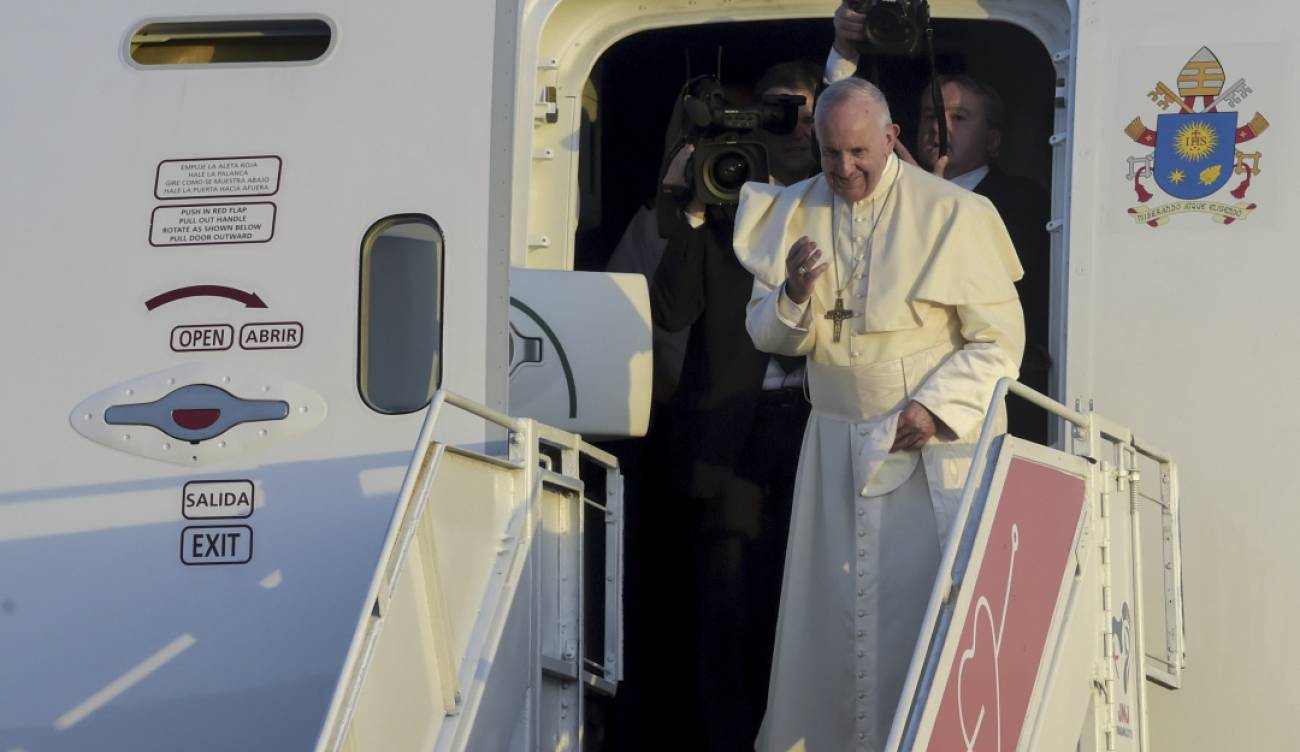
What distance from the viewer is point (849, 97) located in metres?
4.40

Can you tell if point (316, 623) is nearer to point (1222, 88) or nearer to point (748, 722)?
point (748, 722)

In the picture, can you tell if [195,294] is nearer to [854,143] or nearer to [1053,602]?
[854,143]

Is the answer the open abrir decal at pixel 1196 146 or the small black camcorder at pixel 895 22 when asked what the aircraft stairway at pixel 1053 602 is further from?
the small black camcorder at pixel 895 22

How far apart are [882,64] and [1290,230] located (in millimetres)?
1926

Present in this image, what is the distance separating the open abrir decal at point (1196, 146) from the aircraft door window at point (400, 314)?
1.95 m

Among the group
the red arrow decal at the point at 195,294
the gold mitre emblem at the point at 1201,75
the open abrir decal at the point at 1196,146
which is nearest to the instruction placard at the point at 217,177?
the red arrow decal at the point at 195,294

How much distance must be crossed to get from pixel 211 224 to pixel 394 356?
26.8 inches

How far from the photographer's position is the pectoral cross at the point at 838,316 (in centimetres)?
468

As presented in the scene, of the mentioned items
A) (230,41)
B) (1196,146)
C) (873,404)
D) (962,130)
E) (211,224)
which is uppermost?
(230,41)

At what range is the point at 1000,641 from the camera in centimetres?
381

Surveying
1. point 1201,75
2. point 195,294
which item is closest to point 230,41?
point 195,294

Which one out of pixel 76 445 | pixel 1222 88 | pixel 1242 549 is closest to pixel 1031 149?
pixel 1222 88

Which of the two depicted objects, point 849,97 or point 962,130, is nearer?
point 849,97

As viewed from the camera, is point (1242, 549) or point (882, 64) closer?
point (1242, 549)
